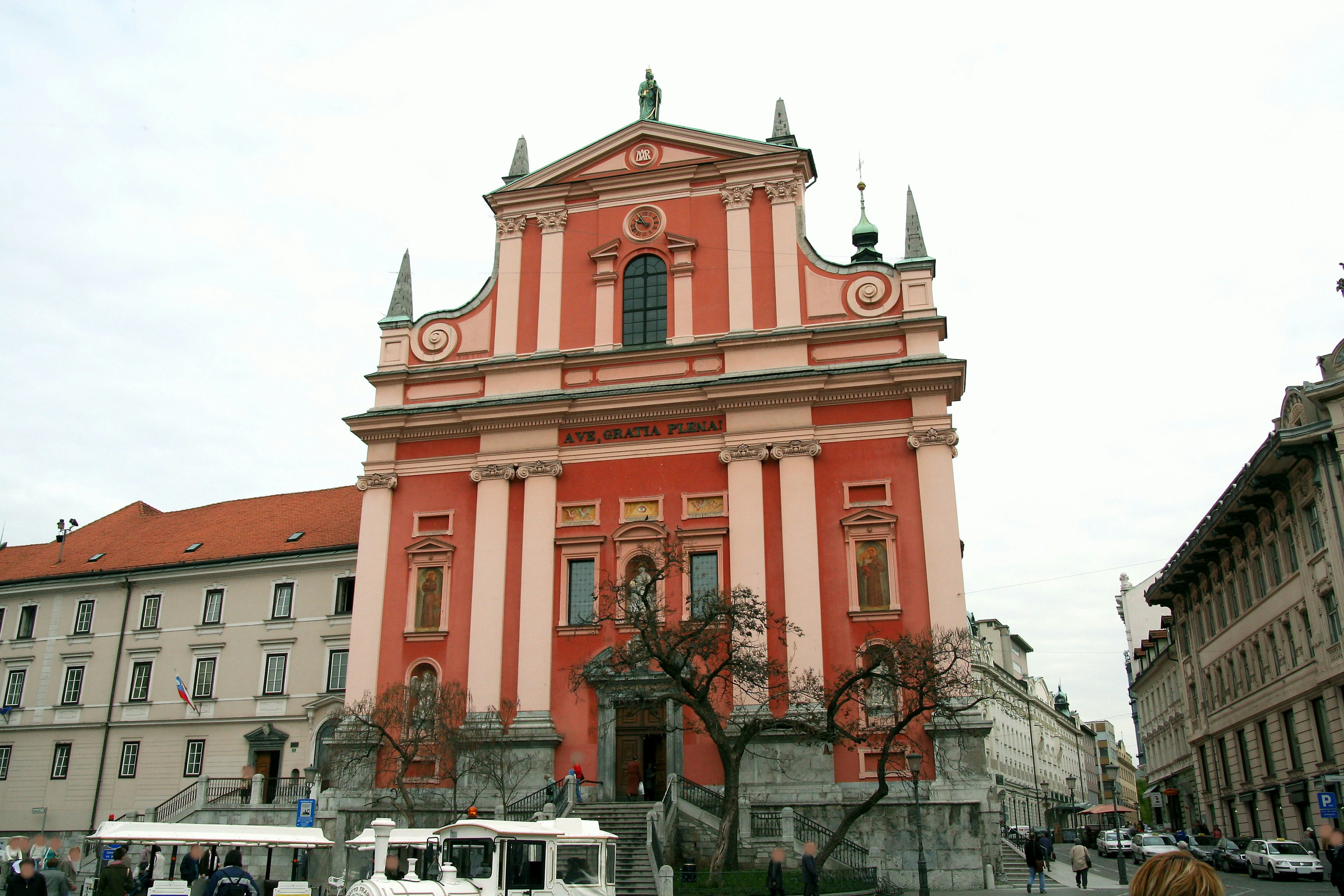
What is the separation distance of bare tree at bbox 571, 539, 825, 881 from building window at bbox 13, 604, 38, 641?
26.0 m

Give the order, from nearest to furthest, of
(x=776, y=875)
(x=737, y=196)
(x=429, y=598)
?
(x=776, y=875), (x=429, y=598), (x=737, y=196)

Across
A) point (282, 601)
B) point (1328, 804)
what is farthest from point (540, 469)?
point (1328, 804)

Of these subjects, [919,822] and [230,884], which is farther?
[919,822]

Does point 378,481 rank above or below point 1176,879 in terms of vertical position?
above

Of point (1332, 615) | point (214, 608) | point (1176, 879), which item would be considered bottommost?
point (1176, 879)

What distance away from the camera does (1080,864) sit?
86.4 ft

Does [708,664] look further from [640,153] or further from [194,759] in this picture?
[194,759]

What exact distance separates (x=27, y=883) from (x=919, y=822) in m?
15.7

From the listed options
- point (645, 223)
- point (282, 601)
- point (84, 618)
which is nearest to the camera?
point (645, 223)

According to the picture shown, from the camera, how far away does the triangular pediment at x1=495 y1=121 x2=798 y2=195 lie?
33531 millimetres

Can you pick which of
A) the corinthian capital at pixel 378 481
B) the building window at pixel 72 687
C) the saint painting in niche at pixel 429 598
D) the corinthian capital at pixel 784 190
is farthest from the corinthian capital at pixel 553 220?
the building window at pixel 72 687

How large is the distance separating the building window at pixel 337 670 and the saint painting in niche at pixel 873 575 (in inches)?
698

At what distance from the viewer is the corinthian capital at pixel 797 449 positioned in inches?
1179

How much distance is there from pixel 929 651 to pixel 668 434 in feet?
35.1
